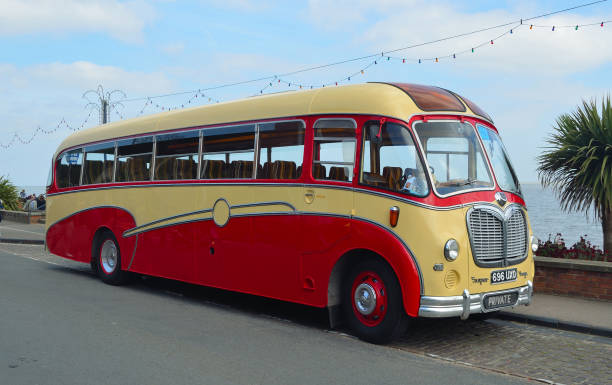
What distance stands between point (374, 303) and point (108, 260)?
22.5ft

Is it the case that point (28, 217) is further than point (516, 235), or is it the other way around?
point (28, 217)

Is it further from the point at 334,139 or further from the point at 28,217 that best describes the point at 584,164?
the point at 28,217

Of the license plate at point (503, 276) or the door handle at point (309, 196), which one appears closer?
the license plate at point (503, 276)

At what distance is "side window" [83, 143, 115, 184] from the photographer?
12.4 metres

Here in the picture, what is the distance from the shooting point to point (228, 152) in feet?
31.2

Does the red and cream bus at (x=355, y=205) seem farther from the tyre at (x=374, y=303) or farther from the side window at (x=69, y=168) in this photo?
the side window at (x=69, y=168)

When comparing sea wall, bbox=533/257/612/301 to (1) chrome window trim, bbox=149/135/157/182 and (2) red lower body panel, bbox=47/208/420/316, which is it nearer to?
(2) red lower body panel, bbox=47/208/420/316

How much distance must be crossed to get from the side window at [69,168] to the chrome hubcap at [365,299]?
7.97m

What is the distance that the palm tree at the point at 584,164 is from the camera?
11867 mm

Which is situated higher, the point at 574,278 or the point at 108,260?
the point at 574,278

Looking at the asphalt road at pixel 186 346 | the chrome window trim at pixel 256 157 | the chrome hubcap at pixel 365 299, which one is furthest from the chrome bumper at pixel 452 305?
the chrome window trim at pixel 256 157

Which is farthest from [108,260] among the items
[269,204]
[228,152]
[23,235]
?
[23,235]

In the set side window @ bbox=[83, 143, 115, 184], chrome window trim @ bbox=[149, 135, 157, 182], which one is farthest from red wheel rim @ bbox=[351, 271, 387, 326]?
side window @ bbox=[83, 143, 115, 184]

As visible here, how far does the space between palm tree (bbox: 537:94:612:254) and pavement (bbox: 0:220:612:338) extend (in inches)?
101
